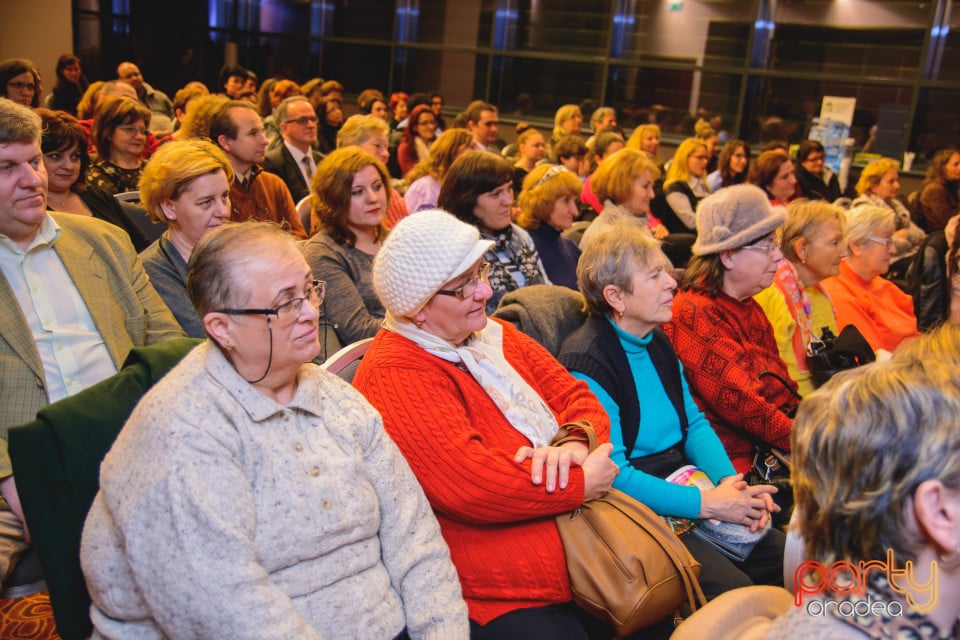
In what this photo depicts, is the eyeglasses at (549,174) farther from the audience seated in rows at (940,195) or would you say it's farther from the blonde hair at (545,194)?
the audience seated in rows at (940,195)

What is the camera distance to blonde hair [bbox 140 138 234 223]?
2.57 meters

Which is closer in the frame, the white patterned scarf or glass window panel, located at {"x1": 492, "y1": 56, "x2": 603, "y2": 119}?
the white patterned scarf

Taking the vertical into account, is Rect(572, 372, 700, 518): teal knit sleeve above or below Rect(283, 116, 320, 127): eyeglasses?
below

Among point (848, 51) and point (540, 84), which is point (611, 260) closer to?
point (848, 51)

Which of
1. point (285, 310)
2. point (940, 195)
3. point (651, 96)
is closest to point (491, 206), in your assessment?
point (285, 310)

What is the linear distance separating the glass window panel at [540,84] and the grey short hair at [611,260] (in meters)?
8.50

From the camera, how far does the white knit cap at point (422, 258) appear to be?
1.85 metres

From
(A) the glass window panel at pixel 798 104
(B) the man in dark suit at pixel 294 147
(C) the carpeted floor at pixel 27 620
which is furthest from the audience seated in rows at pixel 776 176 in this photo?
(C) the carpeted floor at pixel 27 620

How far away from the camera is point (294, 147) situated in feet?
16.1

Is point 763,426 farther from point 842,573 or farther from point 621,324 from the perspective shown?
point 842,573

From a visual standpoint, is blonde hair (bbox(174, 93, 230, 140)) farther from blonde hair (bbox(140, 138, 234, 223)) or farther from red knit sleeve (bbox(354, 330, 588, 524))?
red knit sleeve (bbox(354, 330, 588, 524))

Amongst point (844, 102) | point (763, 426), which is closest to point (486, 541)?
point (763, 426)

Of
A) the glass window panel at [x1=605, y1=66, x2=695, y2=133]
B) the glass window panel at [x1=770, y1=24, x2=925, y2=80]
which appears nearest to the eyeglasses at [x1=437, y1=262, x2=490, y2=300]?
the glass window panel at [x1=770, y1=24, x2=925, y2=80]

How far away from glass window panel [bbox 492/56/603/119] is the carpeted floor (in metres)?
9.38
